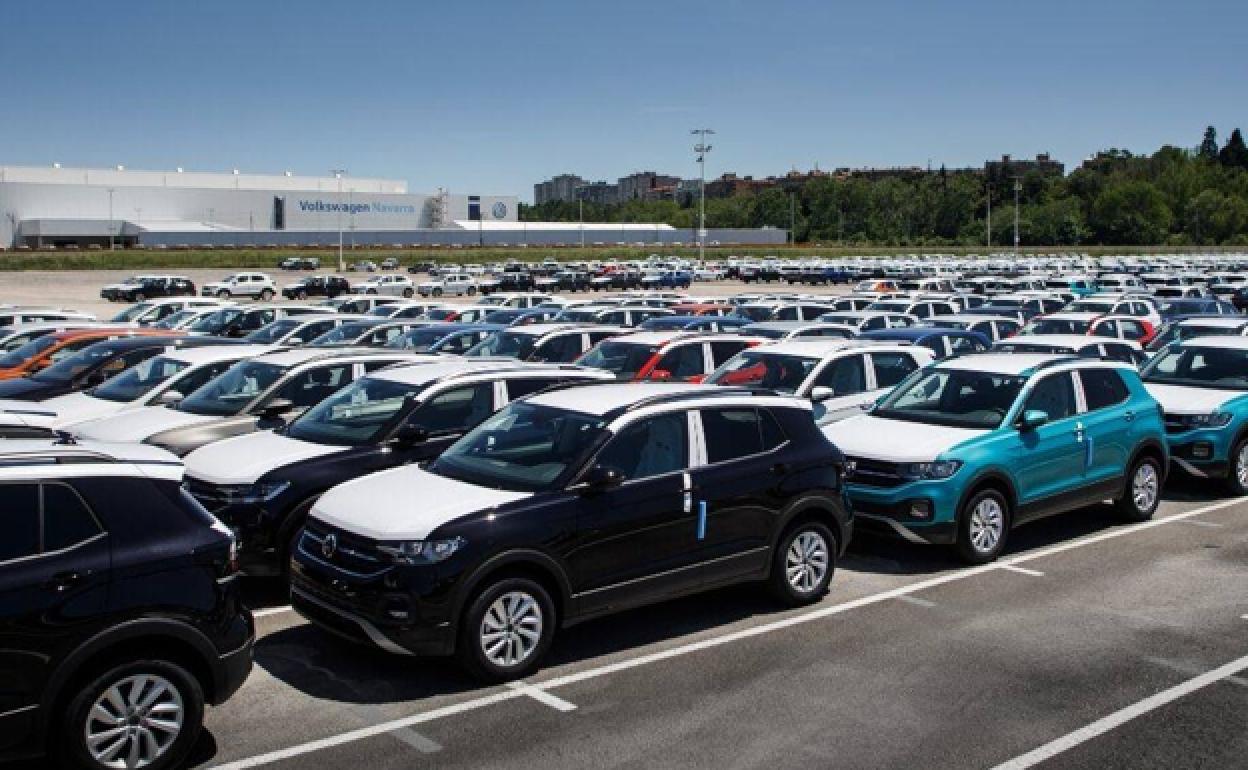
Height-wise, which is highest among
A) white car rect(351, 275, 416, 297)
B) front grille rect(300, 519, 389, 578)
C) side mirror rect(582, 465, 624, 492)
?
white car rect(351, 275, 416, 297)

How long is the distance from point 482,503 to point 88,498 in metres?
2.38

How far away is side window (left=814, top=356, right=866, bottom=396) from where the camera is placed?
43.9 feet

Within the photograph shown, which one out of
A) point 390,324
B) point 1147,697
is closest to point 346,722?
point 1147,697

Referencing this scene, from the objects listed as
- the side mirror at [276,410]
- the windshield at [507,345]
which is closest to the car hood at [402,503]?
the side mirror at [276,410]

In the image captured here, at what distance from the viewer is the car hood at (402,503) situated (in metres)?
7.14

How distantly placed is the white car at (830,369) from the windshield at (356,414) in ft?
14.6

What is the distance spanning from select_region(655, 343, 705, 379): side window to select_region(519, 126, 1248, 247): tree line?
12739cm

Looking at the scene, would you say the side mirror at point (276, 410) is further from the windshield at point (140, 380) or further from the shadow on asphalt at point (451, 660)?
the windshield at point (140, 380)

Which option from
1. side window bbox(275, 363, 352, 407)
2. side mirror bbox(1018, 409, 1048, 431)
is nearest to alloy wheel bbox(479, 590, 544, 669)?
side window bbox(275, 363, 352, 407)

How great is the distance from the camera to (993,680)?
7348mm

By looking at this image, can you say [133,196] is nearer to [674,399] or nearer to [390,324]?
[390,324]

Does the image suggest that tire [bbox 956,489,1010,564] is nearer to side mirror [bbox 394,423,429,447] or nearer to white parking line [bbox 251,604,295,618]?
side mirror [bbox 394,423,429,447]

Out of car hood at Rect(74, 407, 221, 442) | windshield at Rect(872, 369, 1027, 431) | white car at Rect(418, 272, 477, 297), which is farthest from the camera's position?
white car at Rect(418, 272, 477, 297)

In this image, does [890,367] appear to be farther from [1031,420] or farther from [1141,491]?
[1031,420]
